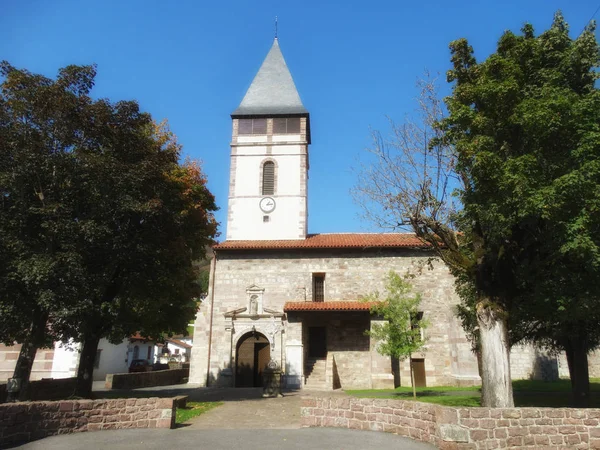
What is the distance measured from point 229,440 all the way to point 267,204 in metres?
20.0

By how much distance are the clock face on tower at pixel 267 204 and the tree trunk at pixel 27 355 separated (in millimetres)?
16310

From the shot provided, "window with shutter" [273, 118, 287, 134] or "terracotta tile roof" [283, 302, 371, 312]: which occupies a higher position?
"window with shutter" [273, 118, 287, 134]

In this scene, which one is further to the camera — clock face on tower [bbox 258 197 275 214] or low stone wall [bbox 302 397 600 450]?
clock face on tower [bbox 258 197 275 214]

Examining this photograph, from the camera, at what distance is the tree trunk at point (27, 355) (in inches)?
493

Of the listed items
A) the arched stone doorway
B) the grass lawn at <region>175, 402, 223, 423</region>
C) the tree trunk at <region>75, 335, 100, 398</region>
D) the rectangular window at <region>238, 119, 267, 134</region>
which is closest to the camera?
the grass lawn at <region>175, 402, 223, 423</region>

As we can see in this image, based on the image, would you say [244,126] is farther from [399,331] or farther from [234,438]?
[234,438]

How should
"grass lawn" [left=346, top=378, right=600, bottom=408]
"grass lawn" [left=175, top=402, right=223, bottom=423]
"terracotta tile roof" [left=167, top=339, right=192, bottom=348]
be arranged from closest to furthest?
"grass lawn" [left=175, top=402, right=223, bottom=423], "grass lawn" [left=346, top=378, right=600, bottom=408], "terracotta tile roof" [left=167, top=339, right=192, bottom=348]

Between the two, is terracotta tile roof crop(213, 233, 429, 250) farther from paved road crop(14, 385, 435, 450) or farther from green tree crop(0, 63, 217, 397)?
paved road crop(14, 385, 435, 450)

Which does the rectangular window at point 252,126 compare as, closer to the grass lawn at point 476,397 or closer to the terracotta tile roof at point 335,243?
the terracotta tile roof at point 335,243

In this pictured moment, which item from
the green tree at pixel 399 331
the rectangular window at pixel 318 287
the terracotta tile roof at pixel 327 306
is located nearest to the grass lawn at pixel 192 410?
the green tree at pixel 399 331

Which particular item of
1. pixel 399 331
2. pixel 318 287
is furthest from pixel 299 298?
pixel 399 331

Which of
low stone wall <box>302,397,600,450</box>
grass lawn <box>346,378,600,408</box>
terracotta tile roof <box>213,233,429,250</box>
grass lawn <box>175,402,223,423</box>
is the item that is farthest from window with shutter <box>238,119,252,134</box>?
low stone wall <box>302,397,600,450</box>

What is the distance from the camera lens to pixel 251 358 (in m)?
24.9

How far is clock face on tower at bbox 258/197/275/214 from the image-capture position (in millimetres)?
28312
